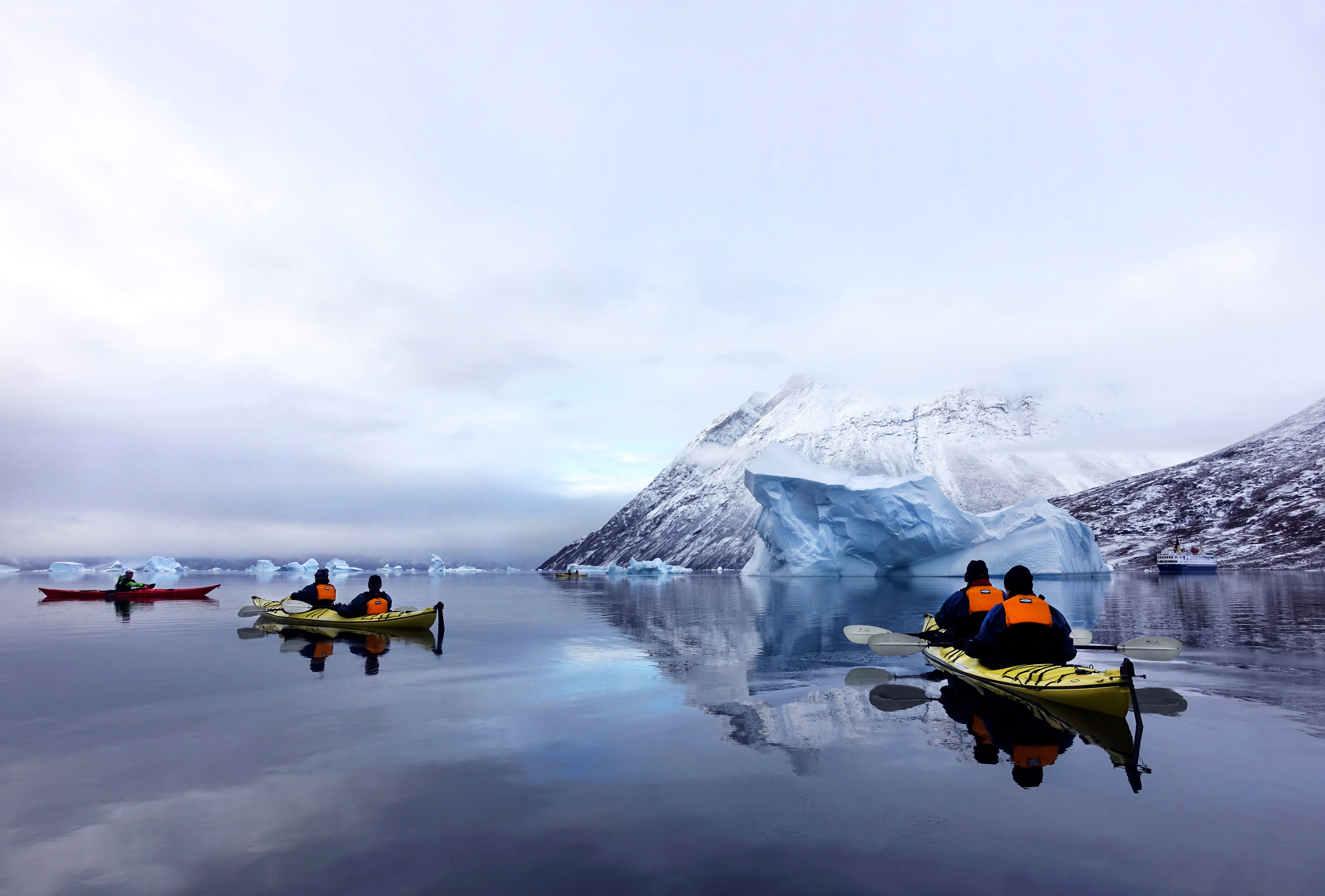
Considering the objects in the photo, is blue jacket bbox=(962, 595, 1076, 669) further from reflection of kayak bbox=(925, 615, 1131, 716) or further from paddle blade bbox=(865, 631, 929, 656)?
paddle blade bbox=(865, 631, 929, 656)

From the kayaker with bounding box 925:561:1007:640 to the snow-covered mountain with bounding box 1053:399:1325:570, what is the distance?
382 feet

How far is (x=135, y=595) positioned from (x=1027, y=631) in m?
48.3

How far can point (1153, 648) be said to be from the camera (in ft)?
41.3

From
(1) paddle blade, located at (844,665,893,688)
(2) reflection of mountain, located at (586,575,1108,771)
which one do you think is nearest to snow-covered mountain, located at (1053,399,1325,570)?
(2) reflection of mountain, located at (586,575,1108,771)

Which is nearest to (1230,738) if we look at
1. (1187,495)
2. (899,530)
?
(899,530)

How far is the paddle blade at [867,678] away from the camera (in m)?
11.8

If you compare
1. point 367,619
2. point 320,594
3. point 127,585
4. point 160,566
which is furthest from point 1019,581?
point 160,566

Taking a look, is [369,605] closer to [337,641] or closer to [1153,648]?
[337,641]

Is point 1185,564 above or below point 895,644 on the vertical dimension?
below

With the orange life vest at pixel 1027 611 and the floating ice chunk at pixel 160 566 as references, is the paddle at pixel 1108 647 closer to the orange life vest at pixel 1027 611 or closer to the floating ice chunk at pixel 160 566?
the orange life vest at pixel 1027 611

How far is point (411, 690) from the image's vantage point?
1185 centimetres

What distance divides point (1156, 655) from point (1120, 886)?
10.2m

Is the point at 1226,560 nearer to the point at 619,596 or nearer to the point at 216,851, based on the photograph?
the point at 619,596

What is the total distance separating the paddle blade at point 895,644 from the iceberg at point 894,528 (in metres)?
42.4
